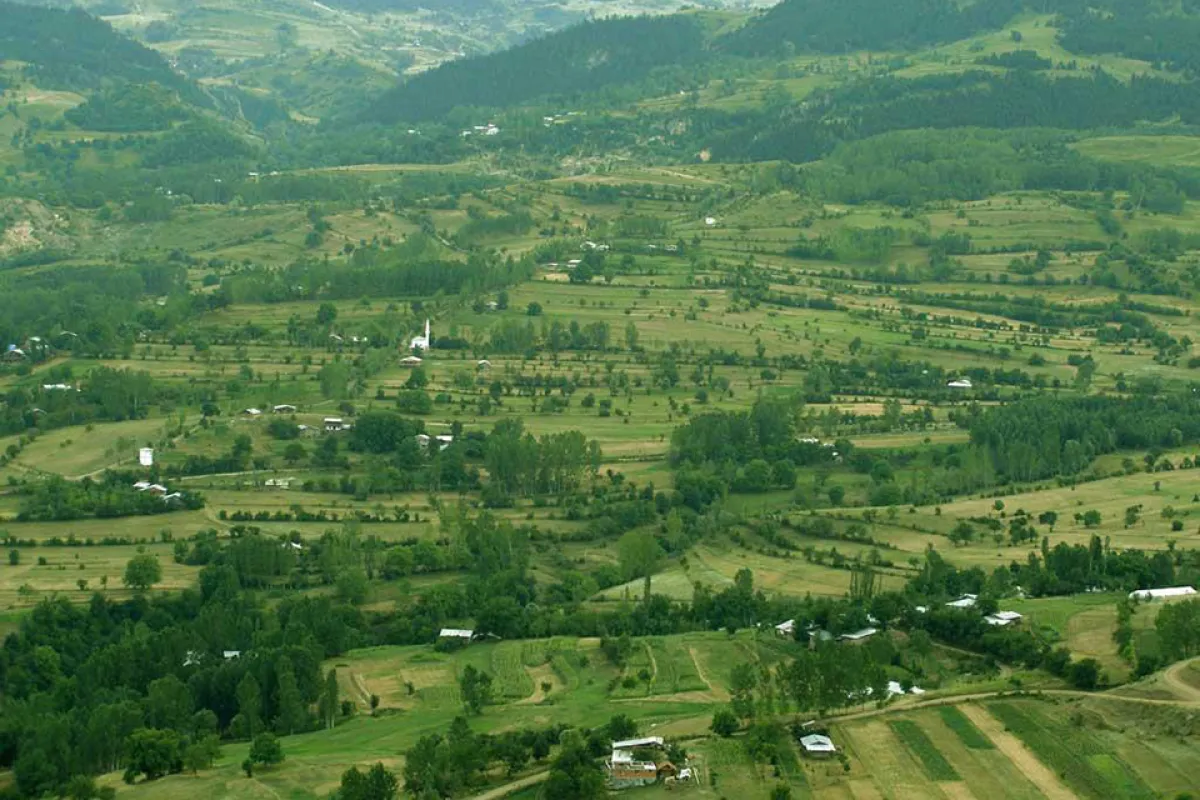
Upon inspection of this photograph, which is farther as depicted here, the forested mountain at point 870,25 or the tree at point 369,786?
the forested mountain at point 870,25

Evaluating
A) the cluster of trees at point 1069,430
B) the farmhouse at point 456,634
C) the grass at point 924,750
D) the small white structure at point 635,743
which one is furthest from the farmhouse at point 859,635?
the cluster of trees at point 1069,430

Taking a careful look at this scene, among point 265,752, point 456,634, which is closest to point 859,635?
point 456,634

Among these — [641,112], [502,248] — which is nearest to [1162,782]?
[502,248]

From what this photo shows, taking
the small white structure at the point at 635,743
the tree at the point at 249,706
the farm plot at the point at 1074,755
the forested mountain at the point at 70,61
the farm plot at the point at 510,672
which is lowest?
the farm plot at the point at 510,672

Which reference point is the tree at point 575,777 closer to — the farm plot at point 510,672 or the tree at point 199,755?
the farm plot at point 510,672

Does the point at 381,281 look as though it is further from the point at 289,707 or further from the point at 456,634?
the point at 289,707

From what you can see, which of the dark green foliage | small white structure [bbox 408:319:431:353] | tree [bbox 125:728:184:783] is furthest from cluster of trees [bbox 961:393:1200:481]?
the dark green foliage

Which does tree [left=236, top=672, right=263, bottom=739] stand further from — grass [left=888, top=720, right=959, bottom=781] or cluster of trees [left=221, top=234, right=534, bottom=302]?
cluster of trees [left=221, top=234, right=534, bottom=302]
